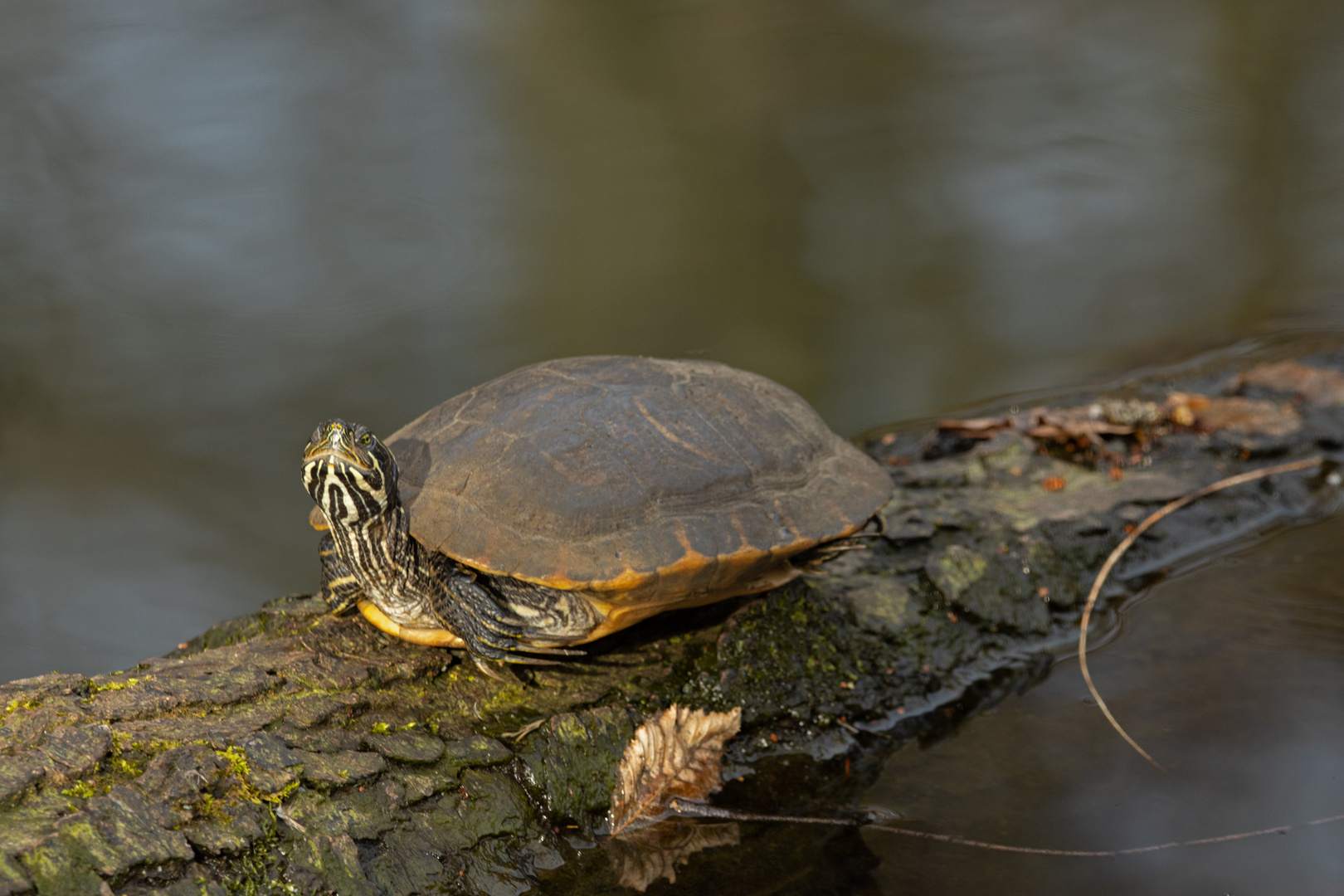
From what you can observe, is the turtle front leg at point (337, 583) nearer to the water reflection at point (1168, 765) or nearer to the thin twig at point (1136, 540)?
the water reflection at point (1168, 765)

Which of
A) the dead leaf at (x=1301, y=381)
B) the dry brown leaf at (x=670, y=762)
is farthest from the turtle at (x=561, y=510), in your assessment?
the dead leaf at (x=1301, y=381)

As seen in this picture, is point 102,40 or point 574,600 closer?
point 574,600

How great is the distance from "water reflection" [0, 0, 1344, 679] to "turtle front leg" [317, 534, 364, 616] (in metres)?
3.20

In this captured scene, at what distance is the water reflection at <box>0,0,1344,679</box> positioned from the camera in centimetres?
675

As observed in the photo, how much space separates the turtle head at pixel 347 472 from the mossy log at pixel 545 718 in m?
0.43

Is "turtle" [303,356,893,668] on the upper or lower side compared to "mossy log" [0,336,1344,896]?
upper

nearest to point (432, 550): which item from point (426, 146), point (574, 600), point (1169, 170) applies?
point (574, 600)

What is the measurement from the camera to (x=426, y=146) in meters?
11.1

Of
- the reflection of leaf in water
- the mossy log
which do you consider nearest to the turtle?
the mossy log

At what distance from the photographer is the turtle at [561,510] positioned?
8.55 ft

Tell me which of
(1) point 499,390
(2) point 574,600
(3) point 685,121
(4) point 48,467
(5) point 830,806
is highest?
(3) point 685,121

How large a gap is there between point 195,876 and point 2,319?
813cm

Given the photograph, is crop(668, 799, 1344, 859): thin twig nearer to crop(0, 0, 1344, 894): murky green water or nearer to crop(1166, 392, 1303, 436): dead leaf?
crop(0, 0, 1344, 894): murky green water

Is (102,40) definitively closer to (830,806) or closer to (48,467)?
(48,467)
